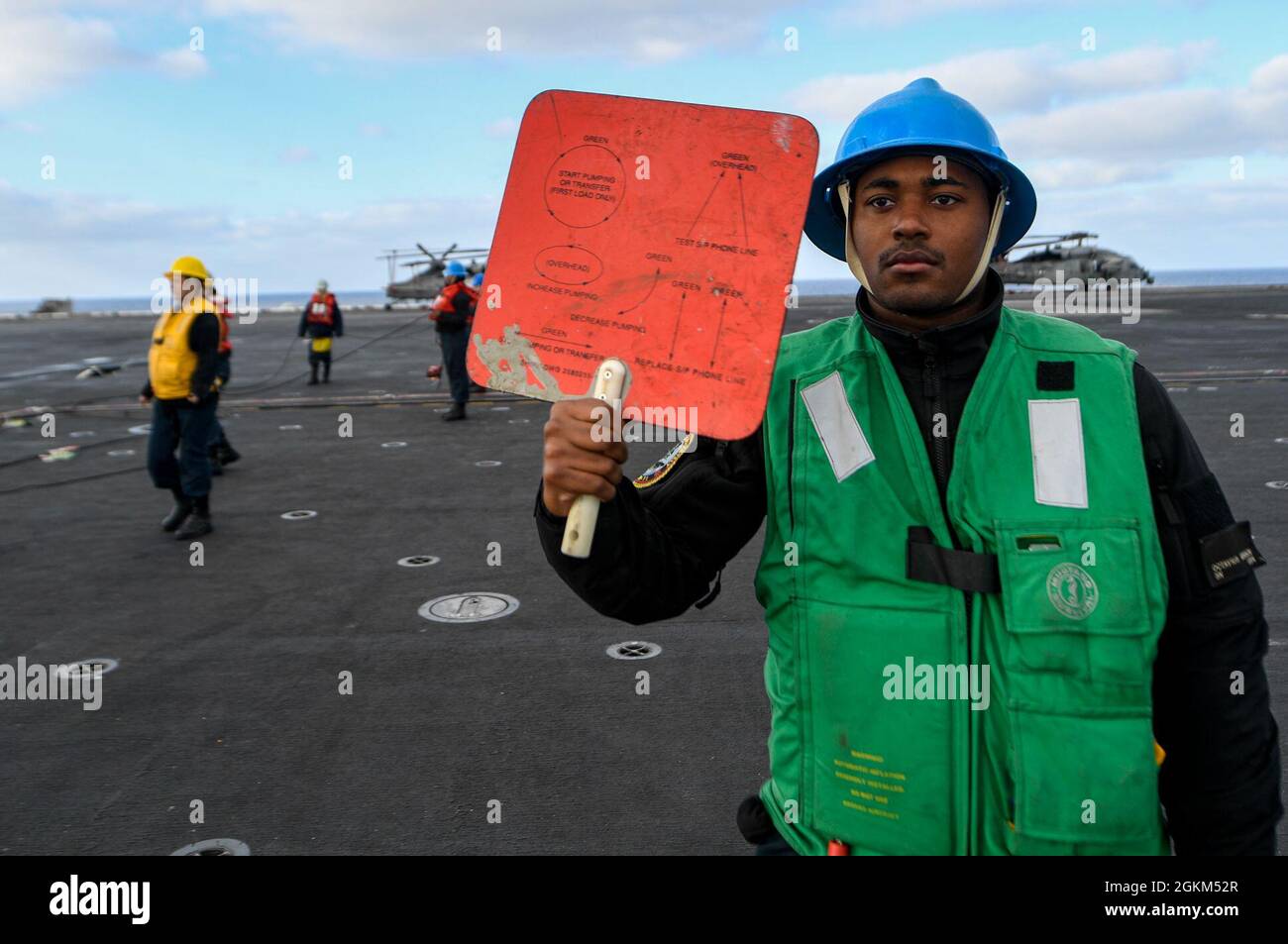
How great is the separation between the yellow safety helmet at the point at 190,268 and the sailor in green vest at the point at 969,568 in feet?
22.9

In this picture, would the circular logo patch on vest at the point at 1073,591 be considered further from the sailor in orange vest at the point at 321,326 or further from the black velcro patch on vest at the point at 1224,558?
the sailor in orange vest at the point at 321,326

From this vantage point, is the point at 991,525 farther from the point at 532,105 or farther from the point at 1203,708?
the point at 532,105

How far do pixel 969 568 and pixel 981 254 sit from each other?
651 mm

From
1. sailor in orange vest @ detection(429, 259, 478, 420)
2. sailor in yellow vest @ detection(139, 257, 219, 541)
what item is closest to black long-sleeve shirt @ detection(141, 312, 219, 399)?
sailor in yellow vest @ detection(139, 257, 219, 541)

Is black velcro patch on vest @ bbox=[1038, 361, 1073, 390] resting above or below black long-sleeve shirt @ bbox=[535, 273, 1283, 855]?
above

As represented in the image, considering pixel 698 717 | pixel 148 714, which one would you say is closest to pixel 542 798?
pixel 698 717

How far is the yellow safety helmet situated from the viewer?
7.63m

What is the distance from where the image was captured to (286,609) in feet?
19.8

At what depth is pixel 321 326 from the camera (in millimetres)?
17766

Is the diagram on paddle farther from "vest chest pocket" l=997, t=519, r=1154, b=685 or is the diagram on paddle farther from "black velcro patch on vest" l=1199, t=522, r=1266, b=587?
"black velcro patch on vest" l=1199, t=522, r=1266, b=587

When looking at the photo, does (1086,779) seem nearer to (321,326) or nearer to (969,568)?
(969,568)

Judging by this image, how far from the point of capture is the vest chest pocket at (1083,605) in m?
1.68

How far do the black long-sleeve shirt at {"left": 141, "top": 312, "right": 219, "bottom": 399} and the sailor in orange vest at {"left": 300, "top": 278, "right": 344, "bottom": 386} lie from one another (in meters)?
10.0

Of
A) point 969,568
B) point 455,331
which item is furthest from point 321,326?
point 969,568
